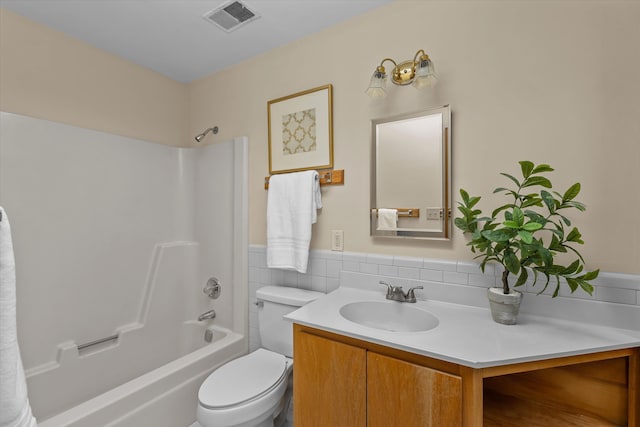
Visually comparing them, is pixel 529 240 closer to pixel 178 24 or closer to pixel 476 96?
pixel 476 96

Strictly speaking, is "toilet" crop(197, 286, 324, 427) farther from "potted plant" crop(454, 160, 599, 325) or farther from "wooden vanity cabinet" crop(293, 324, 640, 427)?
"potted plant" crop(454, 160, 599, 325)

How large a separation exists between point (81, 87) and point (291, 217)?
5.10 ft

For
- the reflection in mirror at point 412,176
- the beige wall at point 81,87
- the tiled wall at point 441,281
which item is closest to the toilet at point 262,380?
the tiled wall at point 441,281

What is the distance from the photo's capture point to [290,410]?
1.69m

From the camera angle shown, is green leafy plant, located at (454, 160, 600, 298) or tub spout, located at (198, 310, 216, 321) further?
tub spout, located at (198, 310, 216, 321)

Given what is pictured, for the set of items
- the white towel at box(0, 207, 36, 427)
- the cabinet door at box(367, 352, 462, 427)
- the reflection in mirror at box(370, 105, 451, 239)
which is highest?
the reflection in mirror at box(370, 105, 451, 239)

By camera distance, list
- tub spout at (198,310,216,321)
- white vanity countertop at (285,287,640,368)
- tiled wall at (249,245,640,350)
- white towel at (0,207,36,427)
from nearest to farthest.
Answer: white towel at (0,207,36,427)
white vanity countertop at (285,287,640,368)
tiled wall at (249,245,640,350)
tub spout at (198,310,216,321)

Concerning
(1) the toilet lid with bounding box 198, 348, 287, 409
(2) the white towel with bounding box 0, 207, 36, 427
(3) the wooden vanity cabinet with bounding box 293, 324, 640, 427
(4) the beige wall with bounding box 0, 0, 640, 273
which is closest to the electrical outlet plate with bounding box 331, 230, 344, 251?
(4) the beige wall with bounding box 0, 0, 640, 273

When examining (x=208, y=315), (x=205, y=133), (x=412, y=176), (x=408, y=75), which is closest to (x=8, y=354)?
(x=412, y=176)

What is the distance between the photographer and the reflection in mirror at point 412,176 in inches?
54.6

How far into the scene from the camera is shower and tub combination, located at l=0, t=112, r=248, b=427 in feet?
5.04

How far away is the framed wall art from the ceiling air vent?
1.50 ft

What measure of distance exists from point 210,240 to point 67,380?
1116 mm

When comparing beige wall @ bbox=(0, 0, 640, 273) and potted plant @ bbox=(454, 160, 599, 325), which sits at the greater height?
beige wall @ bbox=(0, 0, 640, 273)
